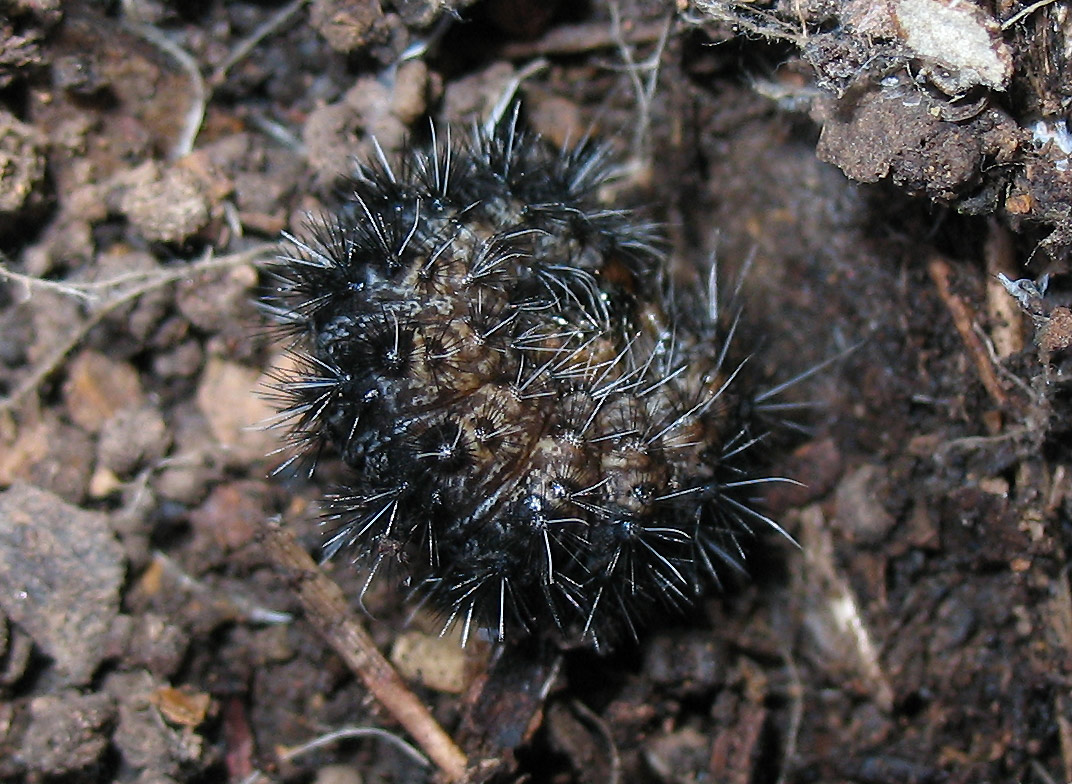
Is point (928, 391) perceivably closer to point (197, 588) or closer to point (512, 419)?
point (512, 419)

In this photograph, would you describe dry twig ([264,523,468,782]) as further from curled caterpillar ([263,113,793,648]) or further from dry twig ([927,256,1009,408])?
dry twig ([927,256,1009,408])

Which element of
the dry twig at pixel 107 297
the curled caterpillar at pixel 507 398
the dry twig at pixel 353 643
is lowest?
the dry twig at pixel 353 643

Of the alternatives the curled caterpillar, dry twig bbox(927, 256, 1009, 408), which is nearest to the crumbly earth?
dry twig bbox(927, 256, 1009, 408)

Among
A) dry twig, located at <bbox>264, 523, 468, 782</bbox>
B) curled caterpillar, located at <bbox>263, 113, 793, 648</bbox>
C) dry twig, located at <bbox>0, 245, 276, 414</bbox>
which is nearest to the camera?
curled caterpillar, located at <bbox>263, 113, 793, 648</bbox>

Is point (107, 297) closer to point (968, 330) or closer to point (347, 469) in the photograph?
point (347, 469)

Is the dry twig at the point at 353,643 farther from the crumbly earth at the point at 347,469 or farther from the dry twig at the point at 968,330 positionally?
the dry twig at the point at 968,330

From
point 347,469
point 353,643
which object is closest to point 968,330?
point 347,469

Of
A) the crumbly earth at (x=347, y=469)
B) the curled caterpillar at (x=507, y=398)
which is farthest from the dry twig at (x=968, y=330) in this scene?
the curled caterpillar at (x=507, y=398)
